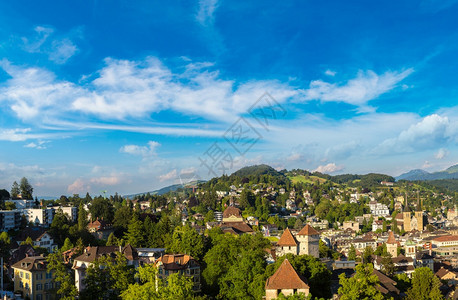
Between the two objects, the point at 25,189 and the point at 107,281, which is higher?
the point at 25,189

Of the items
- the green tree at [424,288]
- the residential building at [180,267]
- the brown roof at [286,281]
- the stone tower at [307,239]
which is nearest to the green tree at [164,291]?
the brown roof at [286,281]

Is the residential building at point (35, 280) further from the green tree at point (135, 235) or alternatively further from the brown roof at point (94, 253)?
the green tree at point (135, 235)

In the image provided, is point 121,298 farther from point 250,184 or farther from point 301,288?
point 250,184

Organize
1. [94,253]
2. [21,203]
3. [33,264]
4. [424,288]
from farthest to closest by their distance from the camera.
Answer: [21,203], [94,253], [424,288], [33,264]

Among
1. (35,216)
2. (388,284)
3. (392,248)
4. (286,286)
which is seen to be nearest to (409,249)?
(392,248)

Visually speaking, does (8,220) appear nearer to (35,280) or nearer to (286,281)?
(35,280)

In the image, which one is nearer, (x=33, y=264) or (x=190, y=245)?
(x=33, y=264)

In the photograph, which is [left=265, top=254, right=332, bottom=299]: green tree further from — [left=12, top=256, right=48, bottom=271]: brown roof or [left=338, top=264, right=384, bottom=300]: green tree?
[left=12, top=256, right=48, bottom=271]: brown roof
